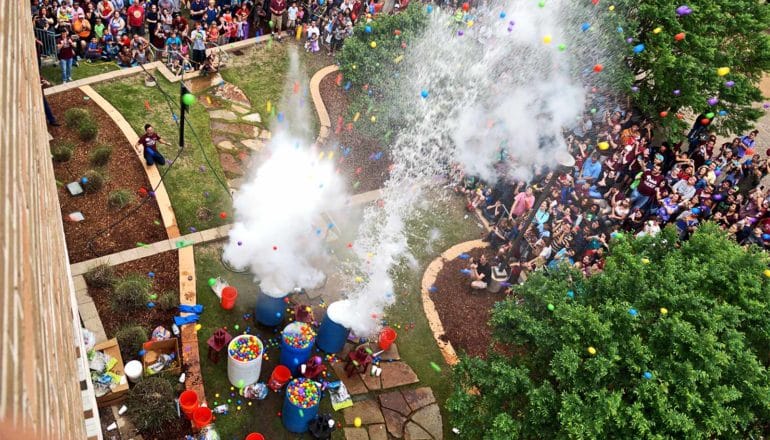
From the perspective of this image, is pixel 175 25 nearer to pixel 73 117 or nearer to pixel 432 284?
pixel 73 117

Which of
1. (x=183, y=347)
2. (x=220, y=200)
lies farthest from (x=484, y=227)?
(x=183, y=347)

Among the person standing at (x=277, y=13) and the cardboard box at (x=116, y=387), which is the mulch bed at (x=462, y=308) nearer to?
the cardboard box at (x=116, y=387)

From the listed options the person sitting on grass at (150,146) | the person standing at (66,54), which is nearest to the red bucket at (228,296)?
the person sitting on grass at (150,146)

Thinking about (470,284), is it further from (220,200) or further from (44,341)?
(44,341)

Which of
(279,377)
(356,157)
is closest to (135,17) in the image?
(356,157)

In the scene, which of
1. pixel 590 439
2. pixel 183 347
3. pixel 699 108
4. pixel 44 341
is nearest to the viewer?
pixel 44 341

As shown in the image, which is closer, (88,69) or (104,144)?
(104,144)
